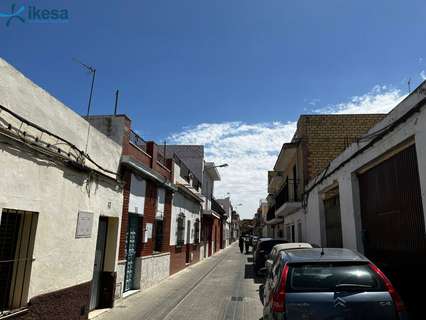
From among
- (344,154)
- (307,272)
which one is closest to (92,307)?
(307,272)

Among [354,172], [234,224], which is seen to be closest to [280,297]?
[354,172]

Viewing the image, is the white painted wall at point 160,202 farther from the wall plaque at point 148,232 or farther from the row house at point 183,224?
the row house at point 183,224

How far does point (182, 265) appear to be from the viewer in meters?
18.4

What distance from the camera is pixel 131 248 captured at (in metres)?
10.9

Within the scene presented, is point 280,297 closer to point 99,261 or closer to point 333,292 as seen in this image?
point 333,292

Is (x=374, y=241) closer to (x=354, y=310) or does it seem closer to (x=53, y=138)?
(x=354, y=310)

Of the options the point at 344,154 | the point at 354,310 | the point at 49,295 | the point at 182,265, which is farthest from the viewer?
the point at 182,265

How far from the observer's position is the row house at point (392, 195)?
6.30 meters

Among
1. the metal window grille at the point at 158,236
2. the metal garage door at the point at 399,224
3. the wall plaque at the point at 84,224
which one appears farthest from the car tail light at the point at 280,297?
the metal window grille at the point at 158,236

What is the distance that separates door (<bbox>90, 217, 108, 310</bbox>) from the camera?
850 centimetres

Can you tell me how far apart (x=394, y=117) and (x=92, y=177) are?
6420mm

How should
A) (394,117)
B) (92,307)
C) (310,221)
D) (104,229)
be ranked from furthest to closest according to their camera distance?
(310,221) < (104,229) < (92,307) < (394,117)

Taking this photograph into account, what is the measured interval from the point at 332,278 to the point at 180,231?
14.1 m

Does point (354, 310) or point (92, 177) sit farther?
point (92, 177)
